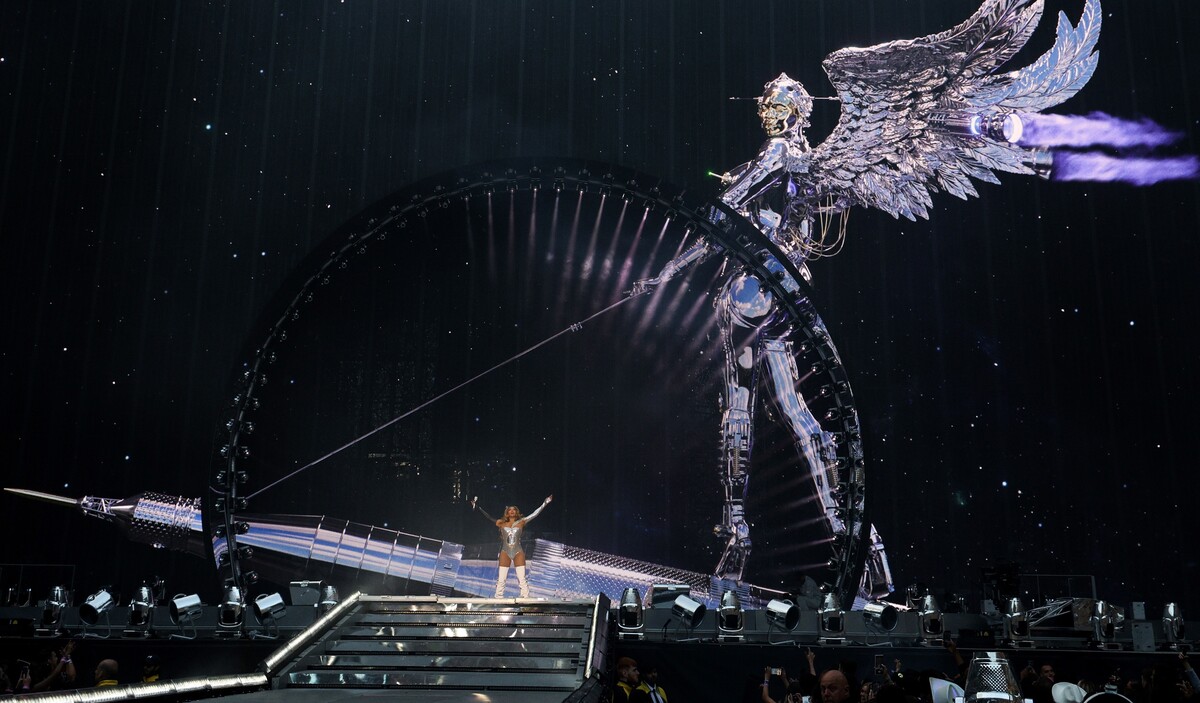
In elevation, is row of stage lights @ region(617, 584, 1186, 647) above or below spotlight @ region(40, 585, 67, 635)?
above

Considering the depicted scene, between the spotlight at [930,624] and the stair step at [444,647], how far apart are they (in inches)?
149

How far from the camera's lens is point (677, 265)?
1716 centimetres

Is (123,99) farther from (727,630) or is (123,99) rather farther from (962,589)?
(962,589)

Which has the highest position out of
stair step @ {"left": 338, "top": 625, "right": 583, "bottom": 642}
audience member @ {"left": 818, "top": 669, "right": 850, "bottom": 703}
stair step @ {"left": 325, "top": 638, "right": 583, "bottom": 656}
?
audience member @ {"left": 818, "top": 669, "right": 850, "bottom": 703}

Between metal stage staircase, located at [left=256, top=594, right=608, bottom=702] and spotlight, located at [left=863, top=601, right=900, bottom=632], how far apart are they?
287 cm


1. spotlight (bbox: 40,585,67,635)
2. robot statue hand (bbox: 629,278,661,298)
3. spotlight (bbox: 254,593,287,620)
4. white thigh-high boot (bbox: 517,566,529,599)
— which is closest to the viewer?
spotlight (bbox: 254,593,287,620)

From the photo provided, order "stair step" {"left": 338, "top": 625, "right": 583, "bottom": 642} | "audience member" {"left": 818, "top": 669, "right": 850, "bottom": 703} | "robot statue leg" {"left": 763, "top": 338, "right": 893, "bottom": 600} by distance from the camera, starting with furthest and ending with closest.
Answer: "robot statue leg" {"left": 763, "top": 338, "right": 893, "bottom": 600}, "stair step" {"left": 338, "top": 625, "right": 583, "bottom": 642}, "audience member" {"left": 818, "top": 669, "right": 850, "bottom": 703}

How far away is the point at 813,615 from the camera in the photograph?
35.3 feet

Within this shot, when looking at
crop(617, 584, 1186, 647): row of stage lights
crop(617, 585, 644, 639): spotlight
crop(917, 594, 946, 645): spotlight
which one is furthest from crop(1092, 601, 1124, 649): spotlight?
crop(617, 585, 644, 639): spotlight

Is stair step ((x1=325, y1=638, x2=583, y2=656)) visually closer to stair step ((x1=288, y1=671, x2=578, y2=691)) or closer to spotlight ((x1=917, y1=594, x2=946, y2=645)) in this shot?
stair step ((x1=288, y1=671, x2=578, y2=691))

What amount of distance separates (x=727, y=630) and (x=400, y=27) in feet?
43.5

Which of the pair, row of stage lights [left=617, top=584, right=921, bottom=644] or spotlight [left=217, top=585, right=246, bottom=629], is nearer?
row of stage lights [left=617, top=584, right=921, bottom=644]

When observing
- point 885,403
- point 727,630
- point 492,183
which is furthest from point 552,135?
point 727,630

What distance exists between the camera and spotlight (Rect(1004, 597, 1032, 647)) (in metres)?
10.6
